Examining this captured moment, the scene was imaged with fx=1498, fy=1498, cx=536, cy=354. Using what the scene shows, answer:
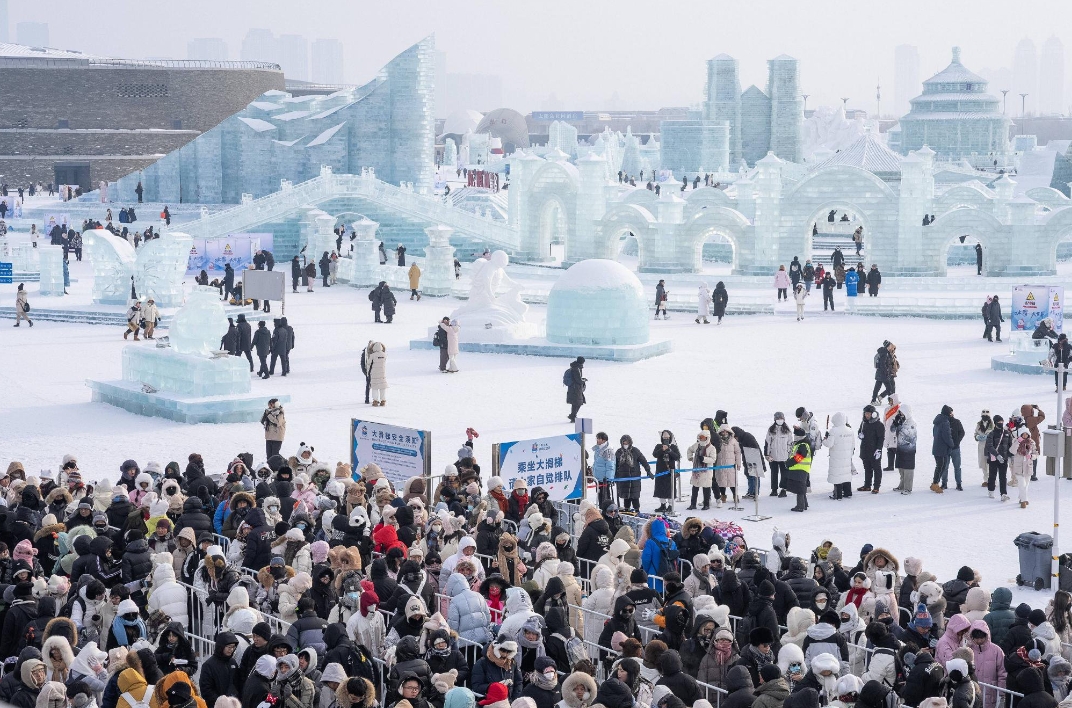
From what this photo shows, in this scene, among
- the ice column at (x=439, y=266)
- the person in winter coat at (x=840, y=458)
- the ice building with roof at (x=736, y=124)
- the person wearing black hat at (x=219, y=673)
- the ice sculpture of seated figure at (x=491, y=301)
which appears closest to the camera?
the person wearing black hat at (x=219, y=673)

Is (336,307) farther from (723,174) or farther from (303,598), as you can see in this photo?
(723,174)

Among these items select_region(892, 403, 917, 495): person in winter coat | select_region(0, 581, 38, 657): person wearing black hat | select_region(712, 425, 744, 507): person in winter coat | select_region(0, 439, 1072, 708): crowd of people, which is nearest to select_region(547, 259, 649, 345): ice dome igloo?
select_region(892, 403, 917, 495): person in winter coat

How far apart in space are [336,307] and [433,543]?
76.0ft

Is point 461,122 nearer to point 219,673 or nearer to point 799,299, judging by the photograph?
point 799,299

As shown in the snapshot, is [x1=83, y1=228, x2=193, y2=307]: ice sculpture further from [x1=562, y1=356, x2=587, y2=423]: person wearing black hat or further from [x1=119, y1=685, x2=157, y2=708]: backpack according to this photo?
[x1=119, y1=685, x2=157, y2=708]: backpack

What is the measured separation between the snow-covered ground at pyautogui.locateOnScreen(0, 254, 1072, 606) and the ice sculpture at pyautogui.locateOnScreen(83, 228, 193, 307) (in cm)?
158

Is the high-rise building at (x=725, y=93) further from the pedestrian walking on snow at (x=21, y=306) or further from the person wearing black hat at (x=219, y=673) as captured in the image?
the person wearing black hat at (x=219, y=673)

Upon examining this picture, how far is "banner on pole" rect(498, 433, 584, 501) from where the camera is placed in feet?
49.5

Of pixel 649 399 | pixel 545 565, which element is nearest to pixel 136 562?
pixel 545 565

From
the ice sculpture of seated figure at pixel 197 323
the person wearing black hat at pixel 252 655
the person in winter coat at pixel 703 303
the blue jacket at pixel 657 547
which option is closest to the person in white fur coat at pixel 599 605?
the blue jacket at pixel 657 547

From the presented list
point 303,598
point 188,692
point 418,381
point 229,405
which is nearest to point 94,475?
point 229,405

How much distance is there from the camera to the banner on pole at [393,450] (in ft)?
51.0

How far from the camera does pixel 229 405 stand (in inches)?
843

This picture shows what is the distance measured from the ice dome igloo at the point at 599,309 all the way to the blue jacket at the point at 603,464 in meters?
10.7
